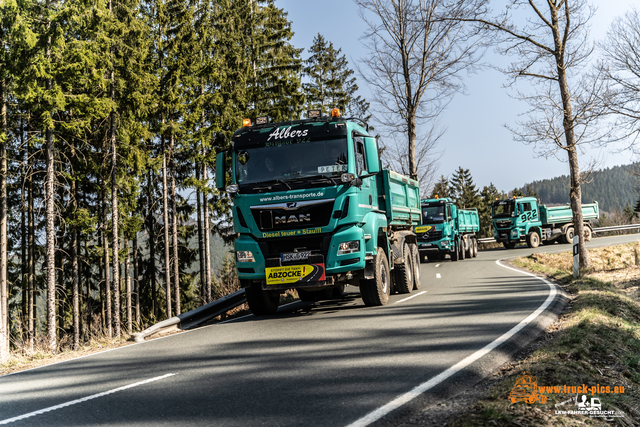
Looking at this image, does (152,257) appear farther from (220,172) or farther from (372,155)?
(372,155)

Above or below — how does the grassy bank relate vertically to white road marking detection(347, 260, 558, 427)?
below

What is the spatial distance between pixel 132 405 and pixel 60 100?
592 inches

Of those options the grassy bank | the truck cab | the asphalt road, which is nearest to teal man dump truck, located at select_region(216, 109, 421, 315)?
the asphalt road

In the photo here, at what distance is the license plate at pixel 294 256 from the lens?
356 inches

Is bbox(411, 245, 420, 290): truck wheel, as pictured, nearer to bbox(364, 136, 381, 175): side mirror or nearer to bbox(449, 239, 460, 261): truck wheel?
bbox(364, 136, 381, 175): side mirror

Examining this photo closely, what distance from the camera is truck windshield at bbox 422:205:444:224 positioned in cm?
2647

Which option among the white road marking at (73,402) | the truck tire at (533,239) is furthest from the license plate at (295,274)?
the truck tire at (533,239)

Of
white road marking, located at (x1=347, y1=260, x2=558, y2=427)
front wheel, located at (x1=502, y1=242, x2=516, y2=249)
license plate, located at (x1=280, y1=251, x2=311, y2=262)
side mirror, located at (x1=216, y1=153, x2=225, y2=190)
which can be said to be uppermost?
side mirror, located at (x1=216, y1=153, x2=225, y2=190)

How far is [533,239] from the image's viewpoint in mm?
34625

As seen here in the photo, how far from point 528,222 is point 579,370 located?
31813 mm

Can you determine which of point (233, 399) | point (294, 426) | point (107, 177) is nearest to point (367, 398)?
point (294, 426)

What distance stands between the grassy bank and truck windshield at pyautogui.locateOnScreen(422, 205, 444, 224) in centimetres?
1690

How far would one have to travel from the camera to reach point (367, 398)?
4.27 metres

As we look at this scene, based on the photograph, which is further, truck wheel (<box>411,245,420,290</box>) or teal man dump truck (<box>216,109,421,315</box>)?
truck wheel (<box>411,245,420,290</box>)
